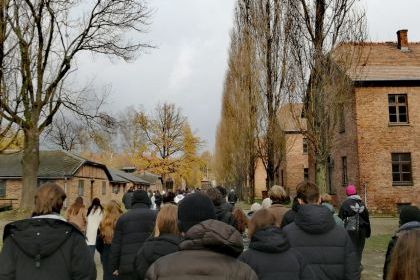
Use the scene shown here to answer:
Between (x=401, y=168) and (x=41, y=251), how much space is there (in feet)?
78.0

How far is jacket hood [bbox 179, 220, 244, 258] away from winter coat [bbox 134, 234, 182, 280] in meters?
1.80

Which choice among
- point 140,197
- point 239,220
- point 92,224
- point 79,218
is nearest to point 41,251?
point 140,197

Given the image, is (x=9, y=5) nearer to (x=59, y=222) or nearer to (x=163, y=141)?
(x=59, y=222)

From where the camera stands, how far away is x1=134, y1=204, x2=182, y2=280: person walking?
4160 millimetres

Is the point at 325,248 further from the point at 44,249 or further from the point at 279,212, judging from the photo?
the point at 44,249

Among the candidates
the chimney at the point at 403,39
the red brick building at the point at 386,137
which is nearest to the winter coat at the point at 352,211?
the red brick building at the point at 386,137

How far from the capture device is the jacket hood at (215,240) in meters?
2.35

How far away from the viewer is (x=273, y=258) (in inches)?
136

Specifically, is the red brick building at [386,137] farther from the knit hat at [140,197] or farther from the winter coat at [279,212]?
the knit hat at [140,197]

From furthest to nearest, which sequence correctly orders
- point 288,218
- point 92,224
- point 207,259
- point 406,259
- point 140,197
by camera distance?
point 92,224, point 140,197, point 288,218, point 207,259, point 406,259

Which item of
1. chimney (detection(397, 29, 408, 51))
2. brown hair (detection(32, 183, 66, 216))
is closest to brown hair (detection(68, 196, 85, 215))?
brown hair (detection(32, 183, 66, 216))

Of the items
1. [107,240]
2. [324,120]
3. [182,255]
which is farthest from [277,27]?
[182,255]

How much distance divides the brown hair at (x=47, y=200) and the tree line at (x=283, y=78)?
12521 millimetres

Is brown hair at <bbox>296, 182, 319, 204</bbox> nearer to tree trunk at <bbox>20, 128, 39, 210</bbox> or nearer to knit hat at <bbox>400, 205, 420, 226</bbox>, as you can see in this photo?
knit hat at <bbox>400, 205, 420, 226</bbox>
